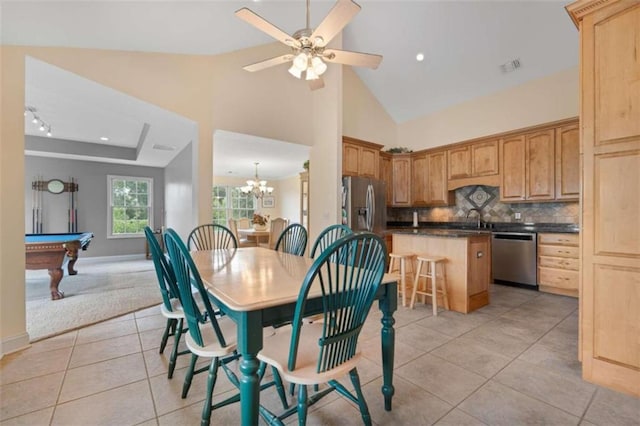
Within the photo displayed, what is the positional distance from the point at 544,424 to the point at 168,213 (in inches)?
287

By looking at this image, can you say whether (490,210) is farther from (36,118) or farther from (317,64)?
(36,118)

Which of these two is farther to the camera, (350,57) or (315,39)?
(350,57)

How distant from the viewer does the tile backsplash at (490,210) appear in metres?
4.39

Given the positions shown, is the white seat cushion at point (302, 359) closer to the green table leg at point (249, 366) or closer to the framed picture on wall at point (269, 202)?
the green table leg at point (249, 366)

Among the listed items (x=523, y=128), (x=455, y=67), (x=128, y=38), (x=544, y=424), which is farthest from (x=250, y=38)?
(x=544, y=424)

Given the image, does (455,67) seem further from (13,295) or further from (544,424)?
(13,295)

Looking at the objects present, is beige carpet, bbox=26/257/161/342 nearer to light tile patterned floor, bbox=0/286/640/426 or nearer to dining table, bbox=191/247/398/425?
light tile patterned floor, bbox=0/286/640/426

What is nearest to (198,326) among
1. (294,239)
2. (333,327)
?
(333,327)

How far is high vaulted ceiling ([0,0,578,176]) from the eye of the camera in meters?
2.41

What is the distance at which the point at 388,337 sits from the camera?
158 cm

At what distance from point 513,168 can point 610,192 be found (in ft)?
9.98

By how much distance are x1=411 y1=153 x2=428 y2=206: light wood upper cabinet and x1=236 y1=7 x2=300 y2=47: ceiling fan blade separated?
4221 mm

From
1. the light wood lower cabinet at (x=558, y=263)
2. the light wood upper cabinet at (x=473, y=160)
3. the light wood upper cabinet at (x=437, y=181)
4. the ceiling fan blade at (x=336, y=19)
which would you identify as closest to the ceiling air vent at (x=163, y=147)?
the ceiling fan blade at (x=336, y=19)

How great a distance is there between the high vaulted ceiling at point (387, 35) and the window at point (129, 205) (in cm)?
145
